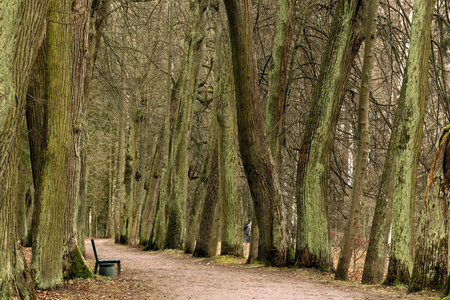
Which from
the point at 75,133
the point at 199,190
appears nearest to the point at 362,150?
the point at 75,133

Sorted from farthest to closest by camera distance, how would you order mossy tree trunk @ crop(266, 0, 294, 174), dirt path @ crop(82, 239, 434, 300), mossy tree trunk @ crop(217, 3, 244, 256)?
mossy tree trunk @ crop(217, 3, 244, 256)
mossy tree trunk @ crop(266, 0, 294, 174)
dirt path @ crop(82, 239, 434, 300)

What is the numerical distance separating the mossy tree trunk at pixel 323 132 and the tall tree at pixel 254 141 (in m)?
0.49

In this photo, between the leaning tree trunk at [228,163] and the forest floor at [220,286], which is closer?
the forest floor at [220,286]

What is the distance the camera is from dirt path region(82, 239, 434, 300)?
267 inches

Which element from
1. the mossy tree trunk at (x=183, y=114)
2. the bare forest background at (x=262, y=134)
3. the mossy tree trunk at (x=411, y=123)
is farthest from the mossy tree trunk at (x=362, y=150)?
the mossy tree trunk at (x=183, y=114)

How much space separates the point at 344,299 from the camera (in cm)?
633

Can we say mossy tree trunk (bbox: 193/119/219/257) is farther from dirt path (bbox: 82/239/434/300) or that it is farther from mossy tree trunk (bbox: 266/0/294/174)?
mossy tree trunk (bbox: 266/0/294/174)

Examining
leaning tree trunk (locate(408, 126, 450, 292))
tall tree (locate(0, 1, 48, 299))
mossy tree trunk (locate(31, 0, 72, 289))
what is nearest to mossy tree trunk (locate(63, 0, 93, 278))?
mossy tree trunk (locate(31, 0, 72, 289))

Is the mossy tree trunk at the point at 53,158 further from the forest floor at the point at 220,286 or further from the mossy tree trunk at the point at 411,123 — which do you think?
the mossy tree trunk at the point at 411,123

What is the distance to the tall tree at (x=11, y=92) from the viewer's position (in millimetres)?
3842

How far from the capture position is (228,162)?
39.0 feet

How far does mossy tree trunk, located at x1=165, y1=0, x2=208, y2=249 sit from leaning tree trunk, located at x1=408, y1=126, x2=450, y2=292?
9.41m

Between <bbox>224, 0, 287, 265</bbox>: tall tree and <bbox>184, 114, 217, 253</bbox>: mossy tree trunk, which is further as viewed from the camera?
<bbox>184, 114, 217, 253</bbox>: mossy tree trunk

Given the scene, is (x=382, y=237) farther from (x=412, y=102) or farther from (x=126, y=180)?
(x=126, y=180)
